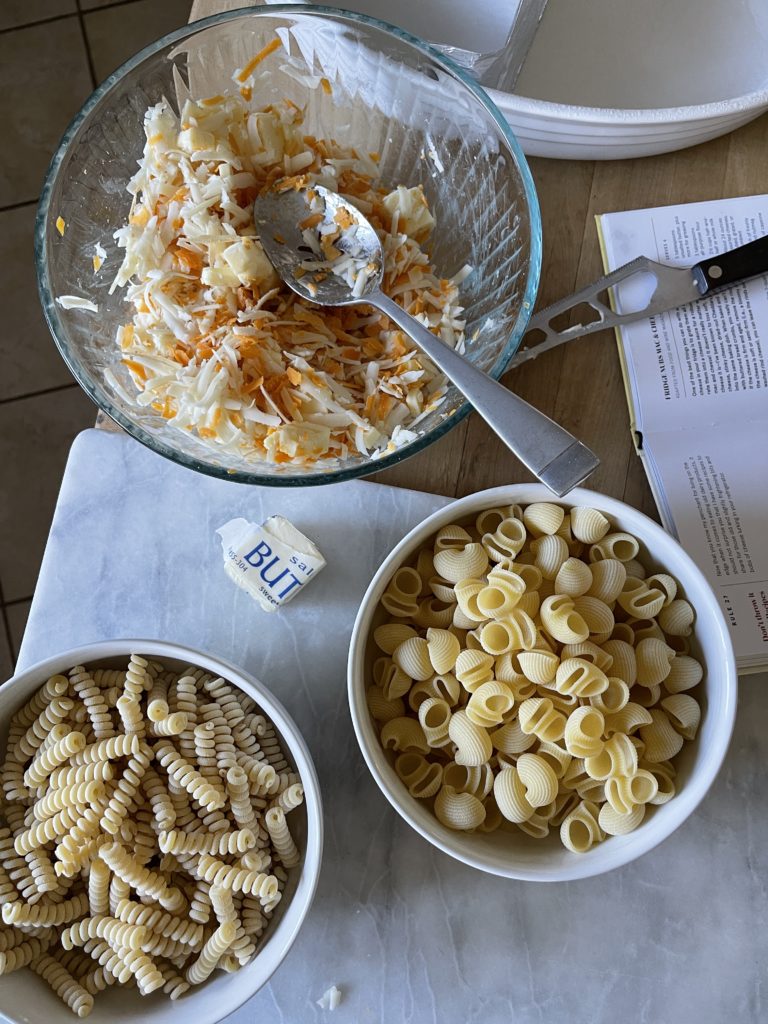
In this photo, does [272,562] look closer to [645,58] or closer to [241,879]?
[241,879]

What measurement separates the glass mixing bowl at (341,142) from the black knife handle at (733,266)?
0.23 m

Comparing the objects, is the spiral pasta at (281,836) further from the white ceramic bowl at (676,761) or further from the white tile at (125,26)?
the white tile at (125,26)

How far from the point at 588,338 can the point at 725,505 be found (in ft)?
0.72

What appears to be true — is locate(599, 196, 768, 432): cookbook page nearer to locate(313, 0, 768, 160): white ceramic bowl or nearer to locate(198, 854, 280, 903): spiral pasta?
locate(313, 0, 768, 160): white ceramic bowl

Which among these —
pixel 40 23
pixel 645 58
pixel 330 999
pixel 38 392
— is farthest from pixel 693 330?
pixel 40 23

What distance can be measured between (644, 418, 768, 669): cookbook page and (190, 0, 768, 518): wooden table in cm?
3

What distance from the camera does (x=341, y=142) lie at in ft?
2.80

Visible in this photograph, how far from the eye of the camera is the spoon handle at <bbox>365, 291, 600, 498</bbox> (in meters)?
0.70

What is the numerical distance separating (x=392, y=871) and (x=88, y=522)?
45cm

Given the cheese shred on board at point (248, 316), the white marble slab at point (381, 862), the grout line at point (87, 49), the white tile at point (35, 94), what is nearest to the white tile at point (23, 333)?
the white tile at point (35, 94)

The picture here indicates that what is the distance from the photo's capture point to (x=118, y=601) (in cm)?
90

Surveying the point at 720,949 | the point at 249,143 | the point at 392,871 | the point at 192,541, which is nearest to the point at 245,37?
the point at 249,143

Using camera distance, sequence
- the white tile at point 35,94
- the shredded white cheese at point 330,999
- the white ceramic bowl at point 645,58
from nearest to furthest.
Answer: the shredded white cheese at point 330,999 < the white ceramic bowl at point 645,58 < the white tile at point 35,94

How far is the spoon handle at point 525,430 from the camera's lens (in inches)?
27.7
